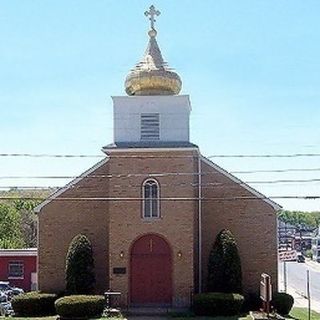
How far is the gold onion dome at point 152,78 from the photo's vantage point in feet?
115

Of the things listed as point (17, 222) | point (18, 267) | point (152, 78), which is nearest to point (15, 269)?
point (18, 267)

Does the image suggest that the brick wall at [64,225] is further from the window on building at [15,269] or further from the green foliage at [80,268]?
the window on building at [15,269]

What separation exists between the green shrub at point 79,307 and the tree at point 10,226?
44184mm

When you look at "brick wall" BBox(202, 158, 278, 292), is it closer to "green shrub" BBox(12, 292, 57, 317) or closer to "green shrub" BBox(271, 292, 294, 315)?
"green shrub" BBox(271, 292, 294, 315)

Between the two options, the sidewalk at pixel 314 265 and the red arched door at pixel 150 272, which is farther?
the sidewalk at pixel 314 265

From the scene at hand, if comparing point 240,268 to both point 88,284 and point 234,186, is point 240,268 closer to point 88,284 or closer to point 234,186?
point 234,186

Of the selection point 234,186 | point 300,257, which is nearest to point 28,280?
point 234,186

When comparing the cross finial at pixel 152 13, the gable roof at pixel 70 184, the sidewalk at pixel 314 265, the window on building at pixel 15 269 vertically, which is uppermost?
the cross finial at pixel 152 13

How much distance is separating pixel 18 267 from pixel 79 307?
2156 cm

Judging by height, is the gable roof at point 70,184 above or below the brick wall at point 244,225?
above

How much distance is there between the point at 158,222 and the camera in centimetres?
3356

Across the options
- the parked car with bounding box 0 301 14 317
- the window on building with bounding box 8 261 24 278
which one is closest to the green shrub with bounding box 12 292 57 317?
the parked car with bounding box 0 301 14 317

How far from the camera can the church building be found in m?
33.5

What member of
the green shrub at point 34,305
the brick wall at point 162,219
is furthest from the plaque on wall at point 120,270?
the green shrub at point 34,305
